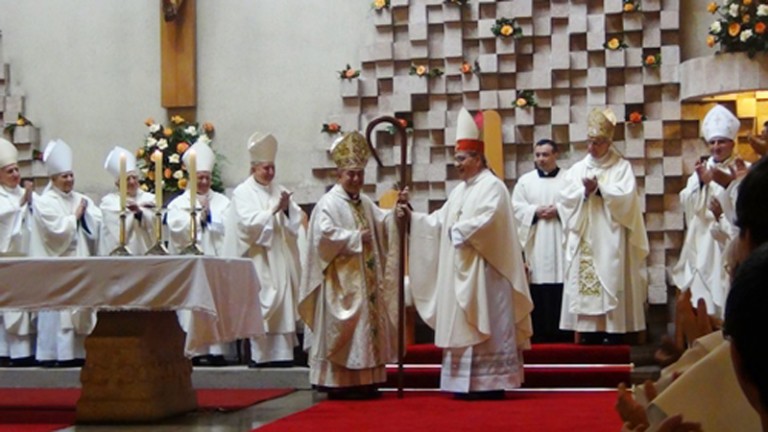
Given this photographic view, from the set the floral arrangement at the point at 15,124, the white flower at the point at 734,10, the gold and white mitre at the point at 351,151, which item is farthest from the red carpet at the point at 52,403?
the white flower at the point at 734,10

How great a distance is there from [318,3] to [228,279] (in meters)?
5.22

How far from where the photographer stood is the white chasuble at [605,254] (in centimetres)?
954

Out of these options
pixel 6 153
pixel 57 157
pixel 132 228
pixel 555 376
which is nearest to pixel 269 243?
pixel 132 228

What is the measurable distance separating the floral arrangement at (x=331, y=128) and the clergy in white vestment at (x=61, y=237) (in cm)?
232

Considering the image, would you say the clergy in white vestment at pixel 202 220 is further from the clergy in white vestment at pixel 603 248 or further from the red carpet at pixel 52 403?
the clergy in white vestment at pixel 603 248

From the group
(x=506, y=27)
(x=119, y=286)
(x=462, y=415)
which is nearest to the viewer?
(x=119, y=286)

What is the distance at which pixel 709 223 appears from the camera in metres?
9.44

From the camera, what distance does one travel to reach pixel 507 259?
8.22 meters

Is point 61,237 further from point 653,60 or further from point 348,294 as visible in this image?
point 653,60

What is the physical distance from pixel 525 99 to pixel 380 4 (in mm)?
1619

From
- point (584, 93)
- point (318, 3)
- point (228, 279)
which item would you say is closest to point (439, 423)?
point (228, 279)

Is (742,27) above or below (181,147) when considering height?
above

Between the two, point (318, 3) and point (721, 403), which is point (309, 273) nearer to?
point (318, 3)

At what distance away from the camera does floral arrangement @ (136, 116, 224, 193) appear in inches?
450
